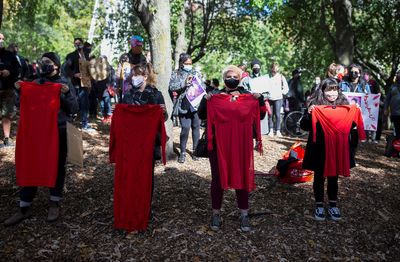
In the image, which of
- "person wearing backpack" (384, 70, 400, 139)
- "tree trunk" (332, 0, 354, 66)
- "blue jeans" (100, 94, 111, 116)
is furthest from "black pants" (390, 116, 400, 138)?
"blue jeans" (100, 94, 111, 116)

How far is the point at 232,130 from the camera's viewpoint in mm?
4742

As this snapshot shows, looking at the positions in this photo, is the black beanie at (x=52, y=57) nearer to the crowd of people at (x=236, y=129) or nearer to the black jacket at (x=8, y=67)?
the crowd of people at (x=236, y=129)

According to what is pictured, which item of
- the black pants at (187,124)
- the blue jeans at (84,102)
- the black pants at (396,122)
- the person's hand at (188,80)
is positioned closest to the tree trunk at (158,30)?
the person's hand at (188,80)

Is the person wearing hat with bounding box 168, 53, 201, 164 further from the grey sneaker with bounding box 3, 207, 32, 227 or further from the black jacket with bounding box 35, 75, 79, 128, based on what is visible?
the grey sneaker with bounding box 3, 207, 32, 227

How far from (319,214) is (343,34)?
1104 cm

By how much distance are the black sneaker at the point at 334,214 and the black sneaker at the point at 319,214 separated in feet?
0.33

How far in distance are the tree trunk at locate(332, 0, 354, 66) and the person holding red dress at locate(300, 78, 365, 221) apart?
10.2 m

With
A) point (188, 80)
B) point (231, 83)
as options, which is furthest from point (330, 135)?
point (188, 80)

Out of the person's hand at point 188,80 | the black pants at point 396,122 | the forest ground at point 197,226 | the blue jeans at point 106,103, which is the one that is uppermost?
the person's hand at point 188,80

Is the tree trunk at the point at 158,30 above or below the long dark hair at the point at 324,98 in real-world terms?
above

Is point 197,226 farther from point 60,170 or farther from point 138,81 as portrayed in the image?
point 138,81

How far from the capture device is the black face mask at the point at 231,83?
4773 millimetres

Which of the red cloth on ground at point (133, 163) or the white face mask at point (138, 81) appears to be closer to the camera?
the red cloth on ground at point (133, 163)

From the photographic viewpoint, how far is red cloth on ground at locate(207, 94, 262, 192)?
186 inches
